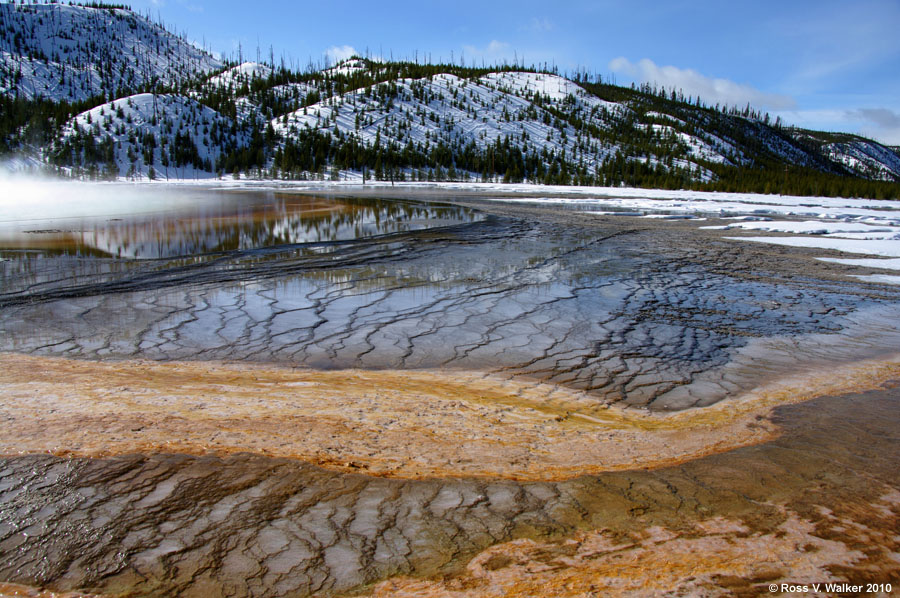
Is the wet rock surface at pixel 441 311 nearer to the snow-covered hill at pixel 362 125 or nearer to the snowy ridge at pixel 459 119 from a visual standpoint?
the snow-covered hill at pixel 362 125

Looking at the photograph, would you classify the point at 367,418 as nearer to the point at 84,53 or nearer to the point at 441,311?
the point at 441,311

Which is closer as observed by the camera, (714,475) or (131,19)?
(714,475)

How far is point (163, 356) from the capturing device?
18.2 feet

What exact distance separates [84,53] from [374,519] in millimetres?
185582

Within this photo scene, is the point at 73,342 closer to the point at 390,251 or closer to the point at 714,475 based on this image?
the point at 714,475

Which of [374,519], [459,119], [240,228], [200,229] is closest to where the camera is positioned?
[374,519]

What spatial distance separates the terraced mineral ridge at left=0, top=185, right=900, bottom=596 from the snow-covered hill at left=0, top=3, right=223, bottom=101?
365ft

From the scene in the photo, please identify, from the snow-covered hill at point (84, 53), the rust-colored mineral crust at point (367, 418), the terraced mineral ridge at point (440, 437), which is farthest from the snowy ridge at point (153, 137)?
the rust-colored mineral crust at point (367, 418)

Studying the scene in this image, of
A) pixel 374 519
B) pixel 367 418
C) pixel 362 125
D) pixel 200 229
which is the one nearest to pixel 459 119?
pixel 362 125

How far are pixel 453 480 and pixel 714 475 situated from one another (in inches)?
64.0

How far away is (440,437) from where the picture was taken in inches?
152

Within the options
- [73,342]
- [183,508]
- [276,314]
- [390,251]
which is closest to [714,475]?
[183,508]

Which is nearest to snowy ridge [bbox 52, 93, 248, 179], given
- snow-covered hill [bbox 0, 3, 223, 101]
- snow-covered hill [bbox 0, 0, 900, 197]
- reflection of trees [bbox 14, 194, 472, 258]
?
snow-covered hill [bbox 0, 0, 900, 197]

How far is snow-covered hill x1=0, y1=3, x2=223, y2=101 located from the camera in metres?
122
